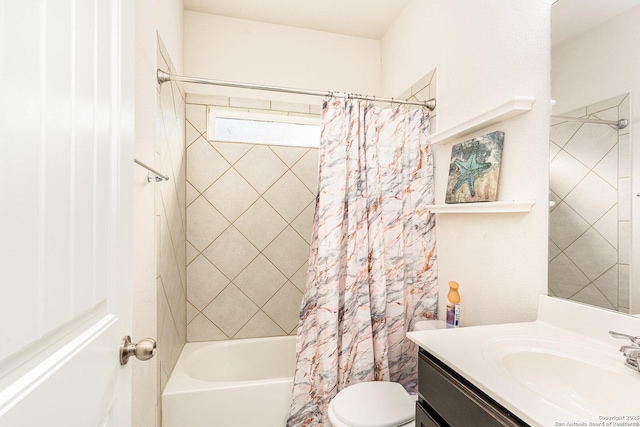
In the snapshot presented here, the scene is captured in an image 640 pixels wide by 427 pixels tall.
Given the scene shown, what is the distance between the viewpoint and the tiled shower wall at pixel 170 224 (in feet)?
4.85

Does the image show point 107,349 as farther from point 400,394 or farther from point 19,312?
point 400,394

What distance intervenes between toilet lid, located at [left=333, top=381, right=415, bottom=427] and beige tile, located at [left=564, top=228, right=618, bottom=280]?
839 mm

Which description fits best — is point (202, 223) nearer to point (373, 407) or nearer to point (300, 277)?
point (300, 277)

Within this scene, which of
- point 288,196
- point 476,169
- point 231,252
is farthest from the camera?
point 288,196

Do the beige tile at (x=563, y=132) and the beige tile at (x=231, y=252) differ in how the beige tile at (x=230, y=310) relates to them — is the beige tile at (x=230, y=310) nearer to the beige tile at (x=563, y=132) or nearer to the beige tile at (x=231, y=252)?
the beige tile at (x=231, y=252)

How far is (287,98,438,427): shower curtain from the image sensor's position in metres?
1.60

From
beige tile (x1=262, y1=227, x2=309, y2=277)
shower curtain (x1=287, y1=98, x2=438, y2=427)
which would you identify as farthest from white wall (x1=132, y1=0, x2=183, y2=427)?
beige tile (x1=262, y1=227, x2=309, y2=277)

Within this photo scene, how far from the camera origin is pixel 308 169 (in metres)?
2.40

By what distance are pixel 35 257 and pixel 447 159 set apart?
171 cm

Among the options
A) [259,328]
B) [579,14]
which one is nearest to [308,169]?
[259,328]

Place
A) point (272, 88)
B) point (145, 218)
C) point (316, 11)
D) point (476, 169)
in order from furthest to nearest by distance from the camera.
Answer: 1. point (316, 11)
2. point (272, 88)
3. point (476, 169)
4. point (145, 218)

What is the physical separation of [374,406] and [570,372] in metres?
0.74

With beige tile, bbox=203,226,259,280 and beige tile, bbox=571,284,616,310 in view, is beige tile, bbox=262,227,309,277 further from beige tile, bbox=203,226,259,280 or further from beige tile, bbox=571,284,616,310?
beige tile, bbox=571,284,616,310

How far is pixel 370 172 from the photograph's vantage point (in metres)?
1.70
